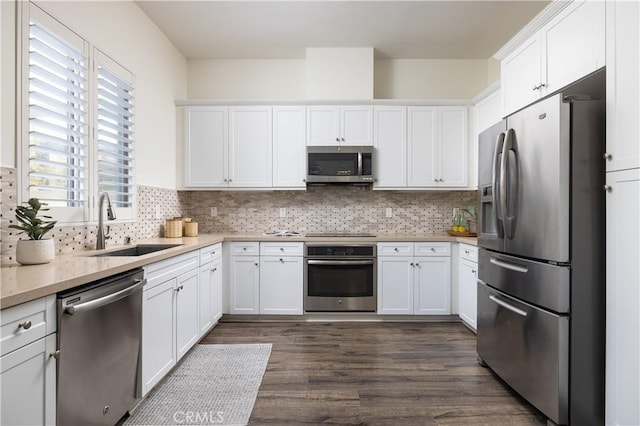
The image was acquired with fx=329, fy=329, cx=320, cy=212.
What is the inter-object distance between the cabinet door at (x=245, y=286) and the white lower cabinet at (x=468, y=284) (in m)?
2.10

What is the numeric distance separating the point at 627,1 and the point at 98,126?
10.2 feet

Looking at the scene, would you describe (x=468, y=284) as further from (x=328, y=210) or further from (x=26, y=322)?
(x=26, y=322)

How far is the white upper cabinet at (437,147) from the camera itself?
368 centimetres

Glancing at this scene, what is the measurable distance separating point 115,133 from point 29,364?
1912 mm

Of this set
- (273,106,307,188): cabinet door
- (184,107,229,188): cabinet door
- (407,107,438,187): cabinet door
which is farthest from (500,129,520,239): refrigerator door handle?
(184,107,229,188): cabinet door

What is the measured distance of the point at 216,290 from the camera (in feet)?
10.5

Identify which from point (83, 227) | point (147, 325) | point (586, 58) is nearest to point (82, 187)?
point (83, 227)

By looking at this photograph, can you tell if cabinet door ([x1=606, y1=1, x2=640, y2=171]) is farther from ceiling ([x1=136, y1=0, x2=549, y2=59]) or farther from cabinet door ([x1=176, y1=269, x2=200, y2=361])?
cabinet door ([x1=176, y1=269, x2=200, y2=361])

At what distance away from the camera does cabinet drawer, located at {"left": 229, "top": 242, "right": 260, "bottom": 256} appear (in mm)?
3471

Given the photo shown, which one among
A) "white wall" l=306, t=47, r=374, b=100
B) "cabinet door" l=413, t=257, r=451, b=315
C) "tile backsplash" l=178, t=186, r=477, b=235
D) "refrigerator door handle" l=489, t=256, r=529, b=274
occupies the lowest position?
"cabinet door" l=413, t=257, r=451, b=315

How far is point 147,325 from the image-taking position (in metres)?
1.93

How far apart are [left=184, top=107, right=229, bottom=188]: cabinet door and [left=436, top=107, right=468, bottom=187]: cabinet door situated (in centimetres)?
242

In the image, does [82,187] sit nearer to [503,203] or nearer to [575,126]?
[503,203]

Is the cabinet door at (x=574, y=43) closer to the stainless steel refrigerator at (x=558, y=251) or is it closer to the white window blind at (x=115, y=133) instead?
the stainless steel refrigerator at (x=558, y=251)
